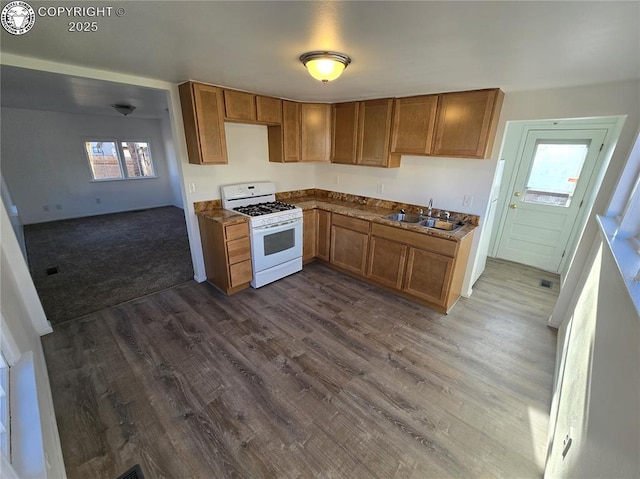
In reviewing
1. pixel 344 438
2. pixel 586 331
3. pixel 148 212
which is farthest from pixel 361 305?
pixel 148 212

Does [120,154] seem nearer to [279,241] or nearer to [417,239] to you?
[279,241]

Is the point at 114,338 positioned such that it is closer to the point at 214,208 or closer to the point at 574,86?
the point at 214,208

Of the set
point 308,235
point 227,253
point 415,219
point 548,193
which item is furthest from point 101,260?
point 548,193

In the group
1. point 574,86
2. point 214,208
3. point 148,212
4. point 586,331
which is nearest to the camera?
point 586,331

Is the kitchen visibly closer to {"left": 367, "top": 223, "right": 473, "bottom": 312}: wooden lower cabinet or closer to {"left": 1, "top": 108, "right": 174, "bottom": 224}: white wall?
{"left": 367, "top": 223, "right": 473, "bottom": 312}: wooden lower cabinet

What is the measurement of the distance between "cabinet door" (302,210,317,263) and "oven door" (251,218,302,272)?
17 cm

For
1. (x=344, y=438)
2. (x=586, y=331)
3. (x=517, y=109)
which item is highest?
(x=517, y=109)

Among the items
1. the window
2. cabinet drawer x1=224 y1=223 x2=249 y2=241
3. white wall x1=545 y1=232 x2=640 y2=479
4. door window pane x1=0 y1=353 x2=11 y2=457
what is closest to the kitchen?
cabinet drawer x1=224 y1=223 x2=249 y2=241

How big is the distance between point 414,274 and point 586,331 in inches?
60.9

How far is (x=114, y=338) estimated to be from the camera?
245 centimetres

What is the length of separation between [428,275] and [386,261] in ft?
1.71

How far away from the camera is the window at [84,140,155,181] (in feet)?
20.4

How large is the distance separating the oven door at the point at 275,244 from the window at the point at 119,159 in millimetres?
5667

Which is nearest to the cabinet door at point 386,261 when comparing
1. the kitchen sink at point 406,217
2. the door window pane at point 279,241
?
the kitchen sink at point 406,217
